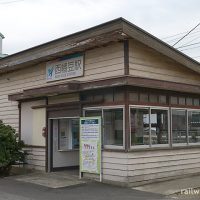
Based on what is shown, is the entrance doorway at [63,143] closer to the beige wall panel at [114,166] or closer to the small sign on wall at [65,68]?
the small sign on wall at [65,68]

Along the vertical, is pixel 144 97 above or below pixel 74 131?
above

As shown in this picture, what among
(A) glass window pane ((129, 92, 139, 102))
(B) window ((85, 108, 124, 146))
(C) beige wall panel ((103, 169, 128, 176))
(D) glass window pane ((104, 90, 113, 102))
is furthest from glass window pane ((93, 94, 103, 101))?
(C) beige wall panel ((103, 169, 128, 176))

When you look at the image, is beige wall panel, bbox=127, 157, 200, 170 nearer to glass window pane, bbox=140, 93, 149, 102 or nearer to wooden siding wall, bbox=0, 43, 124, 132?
glass window pane, bbox=140, 93, 149, 102

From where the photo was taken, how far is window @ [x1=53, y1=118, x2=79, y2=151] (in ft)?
50.3

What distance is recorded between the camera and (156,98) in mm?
13289

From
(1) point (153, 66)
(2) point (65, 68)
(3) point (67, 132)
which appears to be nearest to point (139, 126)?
→ (1) point (153, 66)

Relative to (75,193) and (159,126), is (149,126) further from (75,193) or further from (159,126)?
(75,193)

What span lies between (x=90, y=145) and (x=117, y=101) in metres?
1.73

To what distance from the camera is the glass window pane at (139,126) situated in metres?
12.4

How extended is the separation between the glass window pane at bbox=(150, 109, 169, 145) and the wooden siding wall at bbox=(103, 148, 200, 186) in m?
0.40

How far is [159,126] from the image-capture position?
1336 cm

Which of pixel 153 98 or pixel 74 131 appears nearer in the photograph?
pixel 153 98

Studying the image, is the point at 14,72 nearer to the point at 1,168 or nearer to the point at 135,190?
the point at 1,168

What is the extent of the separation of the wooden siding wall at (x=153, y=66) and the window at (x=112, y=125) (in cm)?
136
